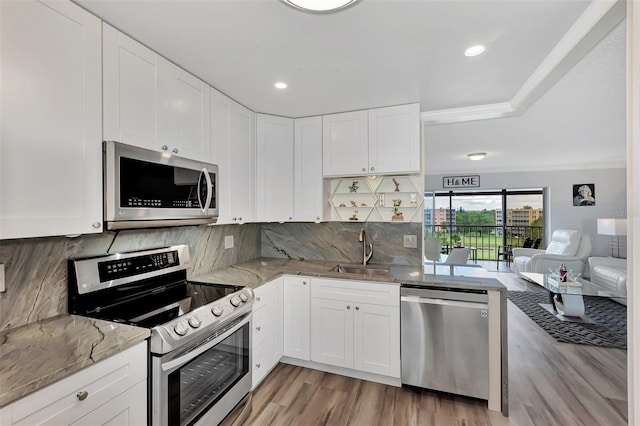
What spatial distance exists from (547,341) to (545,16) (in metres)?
3.27

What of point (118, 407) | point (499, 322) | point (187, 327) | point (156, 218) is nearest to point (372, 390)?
point (499, 322)

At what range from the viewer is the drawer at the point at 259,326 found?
7.25ft

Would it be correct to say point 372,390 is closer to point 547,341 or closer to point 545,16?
point 547,341

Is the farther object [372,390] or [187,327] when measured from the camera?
[372,390]

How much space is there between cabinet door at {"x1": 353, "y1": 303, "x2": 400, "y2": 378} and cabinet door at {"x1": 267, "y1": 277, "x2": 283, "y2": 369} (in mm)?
678

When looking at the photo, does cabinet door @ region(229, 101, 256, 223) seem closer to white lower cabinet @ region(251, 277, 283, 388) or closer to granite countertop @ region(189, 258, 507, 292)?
granite countertop @ region(189, 258, 507, 292)

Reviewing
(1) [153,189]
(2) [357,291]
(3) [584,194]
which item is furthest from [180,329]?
(3) [584,194]

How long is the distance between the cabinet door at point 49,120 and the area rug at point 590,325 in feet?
14.7

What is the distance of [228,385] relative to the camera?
70.5 inches

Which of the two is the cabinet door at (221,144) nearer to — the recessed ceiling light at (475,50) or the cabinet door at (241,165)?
the cabinet door at (241,165)

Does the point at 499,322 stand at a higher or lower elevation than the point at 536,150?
lower

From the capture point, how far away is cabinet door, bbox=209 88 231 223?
2221 millimetres

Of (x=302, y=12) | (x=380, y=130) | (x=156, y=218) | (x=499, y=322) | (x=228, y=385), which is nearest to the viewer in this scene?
(x=302, y=12)

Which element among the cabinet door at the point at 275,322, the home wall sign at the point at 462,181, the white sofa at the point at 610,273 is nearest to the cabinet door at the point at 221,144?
the cabinet door at the point at 275,322
